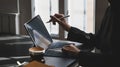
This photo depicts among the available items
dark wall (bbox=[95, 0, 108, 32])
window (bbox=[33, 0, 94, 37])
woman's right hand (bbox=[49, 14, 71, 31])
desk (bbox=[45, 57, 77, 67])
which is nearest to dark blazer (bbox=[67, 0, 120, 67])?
desk (bbox=[45, 57, 77, 67])

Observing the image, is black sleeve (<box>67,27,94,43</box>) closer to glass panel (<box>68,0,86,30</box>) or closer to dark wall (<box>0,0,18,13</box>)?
glass panel (<box>68,0,86,30</box>)

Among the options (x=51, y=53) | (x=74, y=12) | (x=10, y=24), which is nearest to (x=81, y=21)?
(x=74, y=12)

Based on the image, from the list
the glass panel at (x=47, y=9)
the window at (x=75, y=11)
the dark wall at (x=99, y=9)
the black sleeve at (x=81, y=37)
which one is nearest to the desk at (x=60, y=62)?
the black sleeve at (x=81, y=37)

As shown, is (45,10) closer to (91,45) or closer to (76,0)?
(76,0)

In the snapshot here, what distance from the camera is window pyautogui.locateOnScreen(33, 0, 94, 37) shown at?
366cm

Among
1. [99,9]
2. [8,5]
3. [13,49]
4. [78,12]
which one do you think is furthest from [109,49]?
[8,5]

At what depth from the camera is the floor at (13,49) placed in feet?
6.21

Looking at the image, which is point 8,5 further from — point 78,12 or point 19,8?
point 78,12

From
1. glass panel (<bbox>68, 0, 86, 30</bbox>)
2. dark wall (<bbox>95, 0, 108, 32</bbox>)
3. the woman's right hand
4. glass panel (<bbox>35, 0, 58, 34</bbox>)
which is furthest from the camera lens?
glass panel (<bbox>35, 0, 58, 34</bbox>)

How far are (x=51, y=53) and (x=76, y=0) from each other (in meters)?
1.97

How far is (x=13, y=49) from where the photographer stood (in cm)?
223

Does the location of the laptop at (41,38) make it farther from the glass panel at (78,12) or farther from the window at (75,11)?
the glass panel at (78,12)

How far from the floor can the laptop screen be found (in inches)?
5.3

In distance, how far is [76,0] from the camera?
3816 mm
